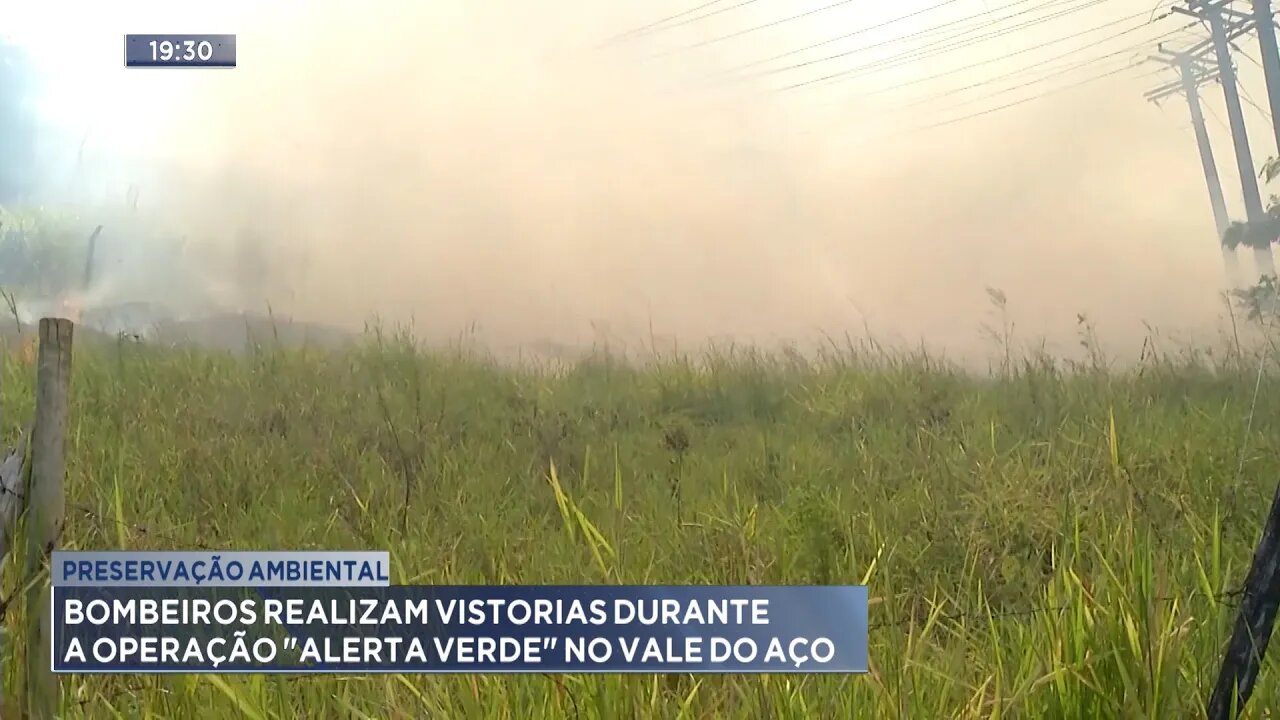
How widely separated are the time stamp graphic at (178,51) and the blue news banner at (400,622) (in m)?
1.44

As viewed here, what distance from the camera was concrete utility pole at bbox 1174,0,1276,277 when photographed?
2490 mm

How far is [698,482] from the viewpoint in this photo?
243 centimetres

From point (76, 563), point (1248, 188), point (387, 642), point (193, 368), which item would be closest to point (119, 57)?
point (193, 368)

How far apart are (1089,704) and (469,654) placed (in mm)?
1401

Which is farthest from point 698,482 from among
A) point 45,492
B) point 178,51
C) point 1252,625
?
point 178,51

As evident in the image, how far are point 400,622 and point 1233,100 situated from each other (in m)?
2.92

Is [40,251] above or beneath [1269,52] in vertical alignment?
beneath

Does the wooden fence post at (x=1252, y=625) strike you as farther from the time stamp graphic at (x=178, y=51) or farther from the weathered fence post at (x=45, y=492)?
the time stamp graphic at (x=178, y=51)

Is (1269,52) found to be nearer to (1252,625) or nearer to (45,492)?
(1252,625)

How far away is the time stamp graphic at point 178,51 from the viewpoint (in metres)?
2.44

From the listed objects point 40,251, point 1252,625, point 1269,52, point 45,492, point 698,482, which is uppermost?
point 1269,52

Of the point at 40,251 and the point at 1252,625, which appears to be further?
the point at 40,251

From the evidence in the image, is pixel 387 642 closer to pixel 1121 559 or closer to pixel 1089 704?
pixel 1089 704

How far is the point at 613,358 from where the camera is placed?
250 centimetres
